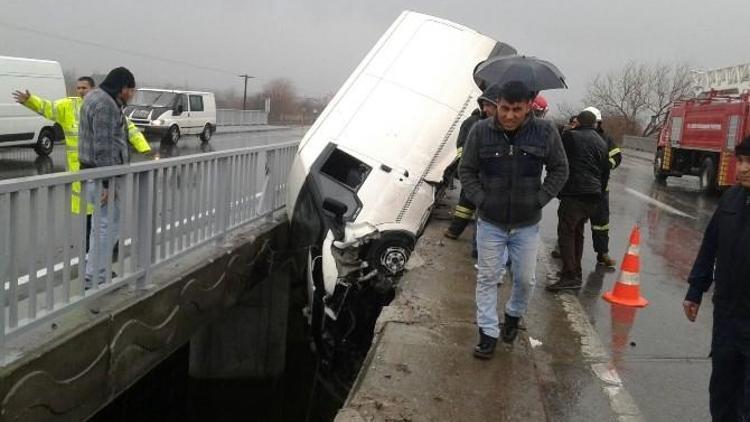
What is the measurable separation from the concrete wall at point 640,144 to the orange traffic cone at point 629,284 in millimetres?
36679

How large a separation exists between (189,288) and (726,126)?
52.5ft

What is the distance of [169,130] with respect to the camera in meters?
26.1

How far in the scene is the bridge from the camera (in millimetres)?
3656

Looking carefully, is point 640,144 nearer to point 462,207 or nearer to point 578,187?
point 462,207

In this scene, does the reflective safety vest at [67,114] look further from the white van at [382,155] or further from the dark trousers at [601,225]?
the dark trousers at [601,225]

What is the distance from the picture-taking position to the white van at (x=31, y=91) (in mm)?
15773

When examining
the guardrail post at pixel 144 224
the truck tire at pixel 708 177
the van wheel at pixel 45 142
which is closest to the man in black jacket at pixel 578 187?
the guardrail post at pixel 144 224

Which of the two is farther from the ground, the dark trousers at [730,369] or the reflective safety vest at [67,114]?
the reflective safety vest at [67,114]

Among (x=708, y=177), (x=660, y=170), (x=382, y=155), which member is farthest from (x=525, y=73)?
(x=660, y=170)

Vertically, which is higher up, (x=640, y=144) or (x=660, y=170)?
(x=660, y=170)

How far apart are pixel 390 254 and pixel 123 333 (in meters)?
2.72

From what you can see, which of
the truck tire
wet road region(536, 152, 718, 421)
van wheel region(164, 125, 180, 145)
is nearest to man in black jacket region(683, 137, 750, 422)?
wet road region(536, 152, 718, 421)

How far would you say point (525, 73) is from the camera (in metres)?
4.42

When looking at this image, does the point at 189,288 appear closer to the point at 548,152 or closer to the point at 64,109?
the point at 64,109
